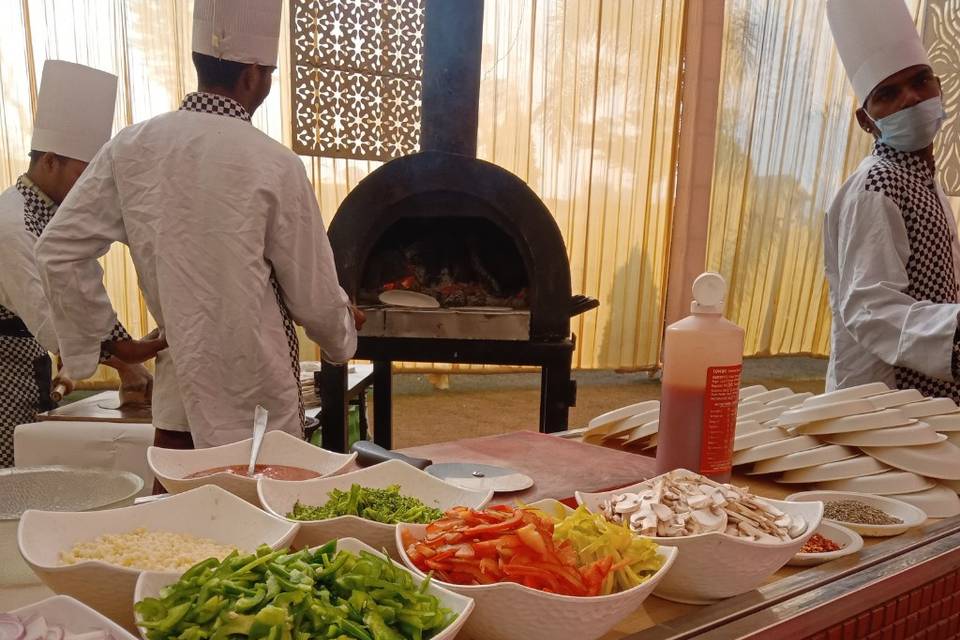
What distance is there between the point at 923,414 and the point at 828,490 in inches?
11.2

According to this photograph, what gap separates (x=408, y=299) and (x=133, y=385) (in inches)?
44.6

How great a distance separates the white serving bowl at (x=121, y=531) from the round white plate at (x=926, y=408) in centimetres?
116

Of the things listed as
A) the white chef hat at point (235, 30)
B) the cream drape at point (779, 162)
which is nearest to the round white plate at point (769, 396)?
the white chef hat at point (235, 30)

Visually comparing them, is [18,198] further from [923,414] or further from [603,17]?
[603,17]

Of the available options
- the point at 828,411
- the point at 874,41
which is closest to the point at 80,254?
the point at 828,411

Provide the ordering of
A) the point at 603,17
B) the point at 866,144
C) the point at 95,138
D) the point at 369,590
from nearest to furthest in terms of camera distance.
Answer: the point at 369,590
the point at 95,138
the point at 603,17
the point at 866,144

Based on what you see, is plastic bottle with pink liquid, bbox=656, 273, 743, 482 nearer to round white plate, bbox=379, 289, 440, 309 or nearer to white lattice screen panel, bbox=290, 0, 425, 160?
round white plate, bbox=379, 289, 440, 309

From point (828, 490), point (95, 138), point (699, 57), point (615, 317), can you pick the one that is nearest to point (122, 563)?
point (828, 490)

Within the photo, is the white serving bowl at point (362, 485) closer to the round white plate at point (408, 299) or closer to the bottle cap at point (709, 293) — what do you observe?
A: the bottle cap at point (709, 293)

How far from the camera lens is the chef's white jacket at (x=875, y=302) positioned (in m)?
1.79

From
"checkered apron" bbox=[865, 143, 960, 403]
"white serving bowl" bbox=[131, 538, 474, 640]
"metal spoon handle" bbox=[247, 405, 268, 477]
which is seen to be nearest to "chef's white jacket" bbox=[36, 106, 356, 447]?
"metal spoon handle" bbox=[247, 405, 268, 477]

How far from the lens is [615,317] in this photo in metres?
5.81

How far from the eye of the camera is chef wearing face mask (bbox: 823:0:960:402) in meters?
1.91

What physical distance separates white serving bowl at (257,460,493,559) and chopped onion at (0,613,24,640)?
0.29 metres
